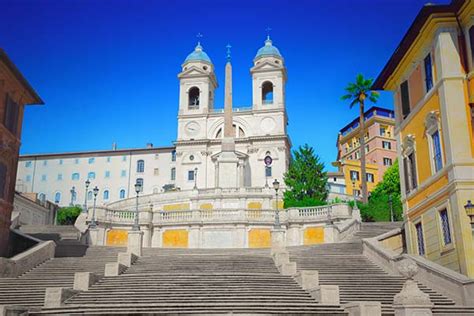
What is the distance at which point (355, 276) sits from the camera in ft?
74.1

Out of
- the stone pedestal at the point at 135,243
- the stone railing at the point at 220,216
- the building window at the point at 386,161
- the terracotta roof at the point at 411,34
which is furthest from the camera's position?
the building window at the point at 386,161

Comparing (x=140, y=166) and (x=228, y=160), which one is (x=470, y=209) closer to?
(x=228, y=160)

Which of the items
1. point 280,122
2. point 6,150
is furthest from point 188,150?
point 6,150

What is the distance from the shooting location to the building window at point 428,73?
24.2 meters

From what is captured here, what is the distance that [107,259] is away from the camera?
2881 centimetres

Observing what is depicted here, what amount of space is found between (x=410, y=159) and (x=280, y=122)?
57.3 m

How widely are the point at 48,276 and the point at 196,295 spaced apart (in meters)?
8.88

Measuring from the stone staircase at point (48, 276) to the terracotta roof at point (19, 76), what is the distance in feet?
33.3

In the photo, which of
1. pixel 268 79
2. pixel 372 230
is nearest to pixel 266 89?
pixel 268 79

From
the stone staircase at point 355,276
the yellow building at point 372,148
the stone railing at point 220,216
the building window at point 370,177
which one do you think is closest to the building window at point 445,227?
the stone staircase at point 355,276

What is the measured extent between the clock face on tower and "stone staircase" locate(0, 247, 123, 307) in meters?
55.1

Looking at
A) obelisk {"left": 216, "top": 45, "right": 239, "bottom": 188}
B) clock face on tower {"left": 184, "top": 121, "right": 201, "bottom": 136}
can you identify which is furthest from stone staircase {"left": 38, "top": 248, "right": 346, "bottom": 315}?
clock face on tower {"left": 184, "top": 121, "right": 201, "bottom": 136}

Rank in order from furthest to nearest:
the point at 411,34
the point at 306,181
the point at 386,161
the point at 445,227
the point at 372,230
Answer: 1. the point at 386,161
2. the point at 306,181
3. the point at 372,230
4. the point at 411,34
5. the point at 445,227

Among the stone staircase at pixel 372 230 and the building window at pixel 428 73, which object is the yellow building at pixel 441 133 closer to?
the building window at pixel 428 73
